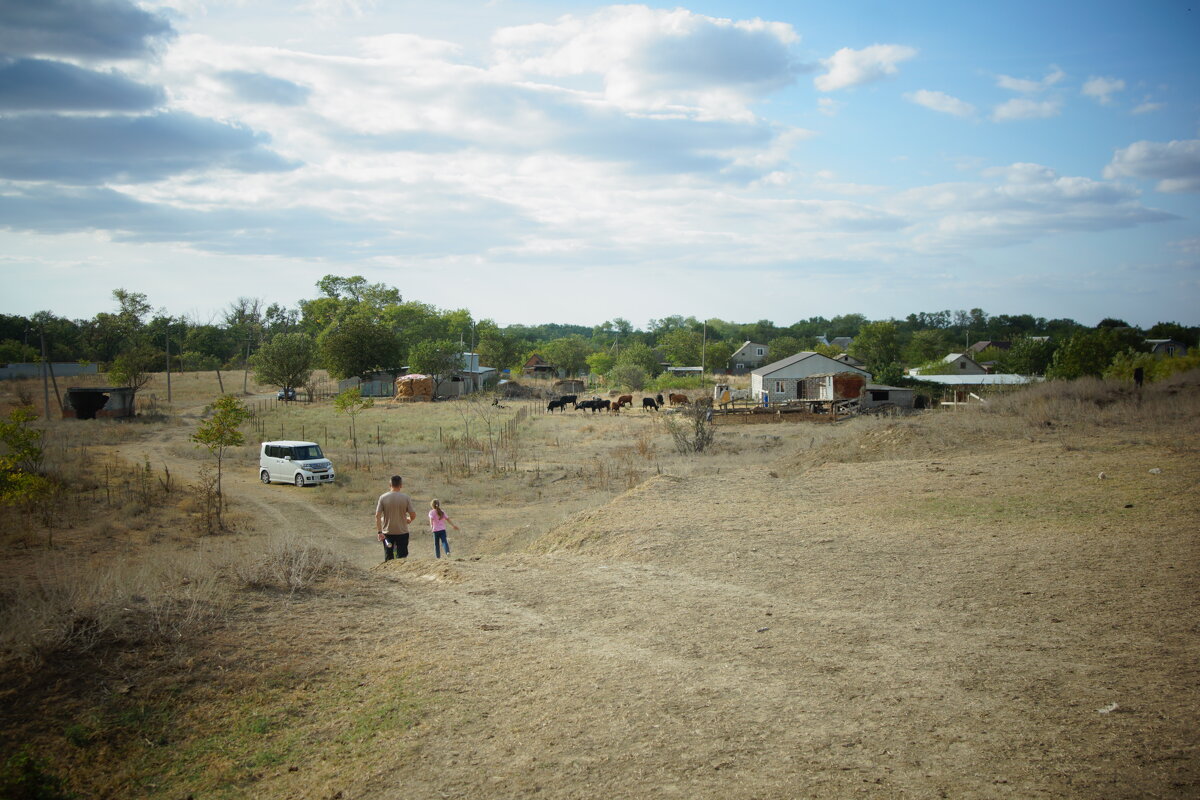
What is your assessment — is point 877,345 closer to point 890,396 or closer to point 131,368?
point 890,396

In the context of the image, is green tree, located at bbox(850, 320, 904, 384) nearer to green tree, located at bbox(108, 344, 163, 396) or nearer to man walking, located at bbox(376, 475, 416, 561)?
green tree, located at bbox(108, 344, 163, 396)

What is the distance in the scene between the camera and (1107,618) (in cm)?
805

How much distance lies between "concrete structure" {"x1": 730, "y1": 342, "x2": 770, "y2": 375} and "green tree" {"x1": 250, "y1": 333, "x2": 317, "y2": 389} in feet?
218

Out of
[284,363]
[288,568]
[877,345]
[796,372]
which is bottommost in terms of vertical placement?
[288,568]

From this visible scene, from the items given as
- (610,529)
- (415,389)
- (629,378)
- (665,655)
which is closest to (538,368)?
(629,378)

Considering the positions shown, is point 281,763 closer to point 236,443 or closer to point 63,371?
point 236,443

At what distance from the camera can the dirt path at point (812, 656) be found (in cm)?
505

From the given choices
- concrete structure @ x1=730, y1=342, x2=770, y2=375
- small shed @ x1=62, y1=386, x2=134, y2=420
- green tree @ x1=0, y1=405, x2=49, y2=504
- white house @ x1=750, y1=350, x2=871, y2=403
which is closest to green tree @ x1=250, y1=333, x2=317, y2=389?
small shed @ x1=62, y1=386, x2=134, y2=420

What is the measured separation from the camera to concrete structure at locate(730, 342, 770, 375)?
4362 inches

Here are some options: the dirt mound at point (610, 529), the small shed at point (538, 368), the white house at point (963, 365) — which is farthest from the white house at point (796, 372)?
the small shed at point (538, 368)

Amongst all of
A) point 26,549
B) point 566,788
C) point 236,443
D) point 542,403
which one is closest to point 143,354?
point 542,403

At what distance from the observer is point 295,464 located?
25.0 meters

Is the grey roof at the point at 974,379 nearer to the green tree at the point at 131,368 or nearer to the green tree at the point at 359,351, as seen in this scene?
the green tree at the point at 359,351

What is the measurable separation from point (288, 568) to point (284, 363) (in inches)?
2229
